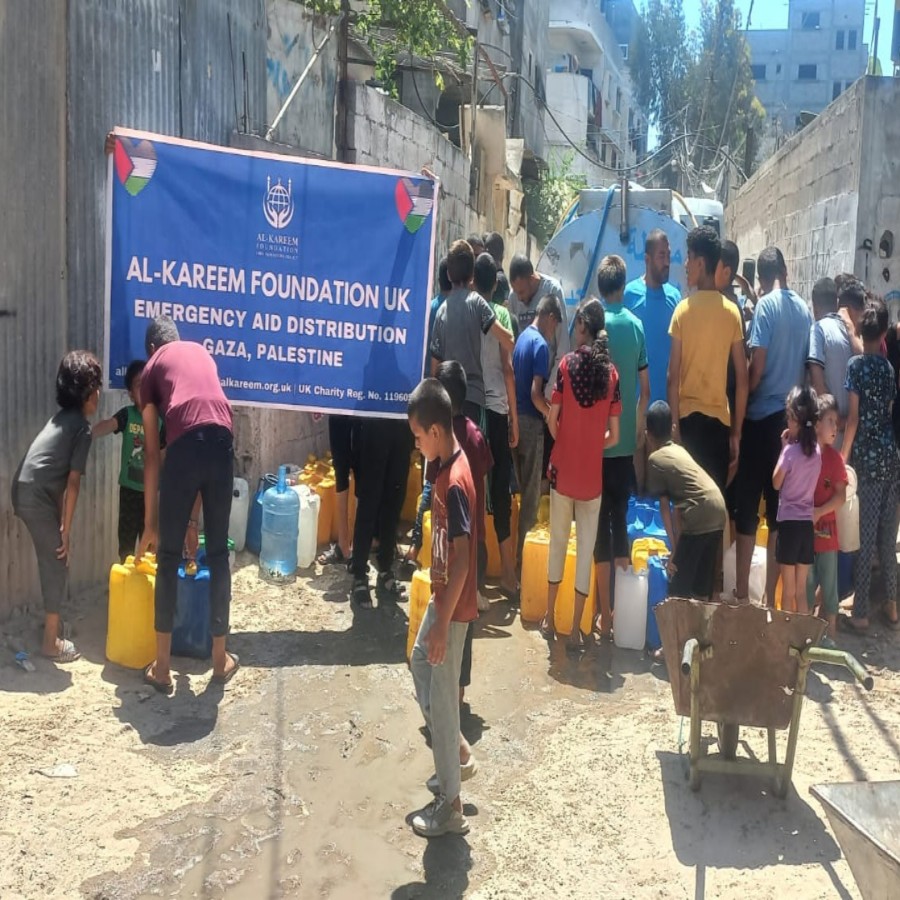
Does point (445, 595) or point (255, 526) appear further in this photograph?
point (255, 526)

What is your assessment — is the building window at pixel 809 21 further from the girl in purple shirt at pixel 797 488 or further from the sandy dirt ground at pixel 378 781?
the sandy dirt ground at pixel 378 781

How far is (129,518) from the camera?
6004 millimetres

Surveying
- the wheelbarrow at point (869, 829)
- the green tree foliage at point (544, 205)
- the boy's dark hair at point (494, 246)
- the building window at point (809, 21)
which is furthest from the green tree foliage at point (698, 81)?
the wheelbarrow at point (869, 829)

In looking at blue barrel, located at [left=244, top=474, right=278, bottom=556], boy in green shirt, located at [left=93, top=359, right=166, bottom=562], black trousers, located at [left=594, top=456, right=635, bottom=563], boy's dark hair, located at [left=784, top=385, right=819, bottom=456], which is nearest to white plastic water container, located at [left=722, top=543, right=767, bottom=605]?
black trousers, located at [left=594, top=456, right=635, bottom=563]

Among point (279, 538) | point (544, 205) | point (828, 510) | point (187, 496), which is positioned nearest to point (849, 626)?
point (828, 510)

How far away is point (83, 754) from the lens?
463 cm

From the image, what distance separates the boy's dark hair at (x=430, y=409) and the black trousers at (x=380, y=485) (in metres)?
2.58

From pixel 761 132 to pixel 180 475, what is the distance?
45.0m

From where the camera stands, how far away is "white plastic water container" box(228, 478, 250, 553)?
7152 millimetres

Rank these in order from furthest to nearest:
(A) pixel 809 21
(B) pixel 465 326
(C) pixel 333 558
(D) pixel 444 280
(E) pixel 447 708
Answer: (A) pixel 809 21
(C) pixel 333 558
(D) pixel 444 280
(B) pixel 465 326
(E) pixel 447 708

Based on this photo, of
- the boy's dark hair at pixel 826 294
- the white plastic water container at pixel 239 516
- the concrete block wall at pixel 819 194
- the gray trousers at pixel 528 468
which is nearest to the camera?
the boy's dark hair at pixel 826 294

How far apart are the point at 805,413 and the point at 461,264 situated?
222 cm

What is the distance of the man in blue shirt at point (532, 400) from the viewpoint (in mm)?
6766

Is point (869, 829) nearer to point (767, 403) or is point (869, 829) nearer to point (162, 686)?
point (162, 686)
